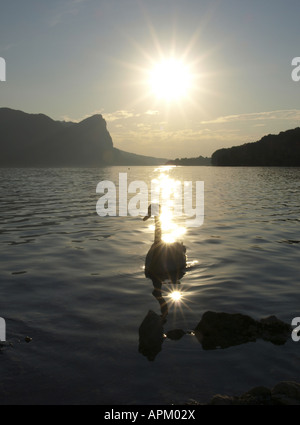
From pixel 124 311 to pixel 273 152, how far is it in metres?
185

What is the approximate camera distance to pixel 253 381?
221 inches

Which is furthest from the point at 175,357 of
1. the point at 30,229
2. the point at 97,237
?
the point at 30,229

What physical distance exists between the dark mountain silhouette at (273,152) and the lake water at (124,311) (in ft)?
548

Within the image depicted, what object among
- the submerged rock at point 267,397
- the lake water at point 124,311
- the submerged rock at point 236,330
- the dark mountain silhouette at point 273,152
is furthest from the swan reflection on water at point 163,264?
the dark mountain silhouette at point 273,152

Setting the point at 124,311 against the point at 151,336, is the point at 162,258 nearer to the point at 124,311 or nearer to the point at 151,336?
the point at 124,311

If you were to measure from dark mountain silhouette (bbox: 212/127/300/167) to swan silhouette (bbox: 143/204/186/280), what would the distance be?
17019 cm

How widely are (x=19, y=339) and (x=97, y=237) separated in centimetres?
999

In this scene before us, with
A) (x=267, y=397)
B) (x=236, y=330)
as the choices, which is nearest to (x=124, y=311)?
(x=236, y=330)

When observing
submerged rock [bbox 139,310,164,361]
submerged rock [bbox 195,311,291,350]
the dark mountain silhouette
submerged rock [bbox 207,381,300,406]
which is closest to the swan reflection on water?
submerged rock [bbox 139,310,164,361]

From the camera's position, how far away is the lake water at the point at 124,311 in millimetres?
5492

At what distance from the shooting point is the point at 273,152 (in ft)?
586

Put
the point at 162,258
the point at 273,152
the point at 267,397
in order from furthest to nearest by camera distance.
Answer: the point at 273,152 < the point at 162,258 < the point at 267,397

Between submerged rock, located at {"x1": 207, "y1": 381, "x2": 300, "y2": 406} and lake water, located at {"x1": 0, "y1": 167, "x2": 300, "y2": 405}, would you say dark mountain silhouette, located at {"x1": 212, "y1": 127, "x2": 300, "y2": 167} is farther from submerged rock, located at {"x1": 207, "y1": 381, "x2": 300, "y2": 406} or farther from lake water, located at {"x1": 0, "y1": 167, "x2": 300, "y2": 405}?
submerged rock, located at {"x1": 207, "y1": 381, "x2": 300, "y2": 406}
